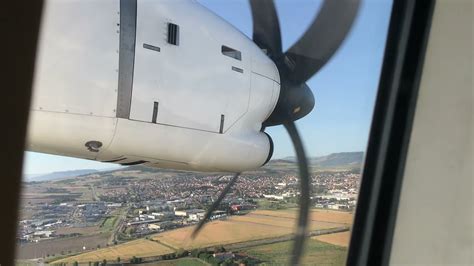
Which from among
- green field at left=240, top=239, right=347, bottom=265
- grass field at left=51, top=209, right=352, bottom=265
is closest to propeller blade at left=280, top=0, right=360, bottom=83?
grass field at left=51, top=209, right=352, bottom=265

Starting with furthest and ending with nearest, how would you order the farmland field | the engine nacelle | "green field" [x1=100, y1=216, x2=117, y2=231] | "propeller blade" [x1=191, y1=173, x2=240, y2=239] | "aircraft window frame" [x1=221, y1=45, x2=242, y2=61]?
"aircraft window frame" [x1=221, y1=45, x2=242, y2=61]
"propeller blade" [x1=191, y1=173, x2=240, y2=239]
"green field" [x1=100, y1=216, x2=117, y2=231]
the engine nacelle
the farmland field

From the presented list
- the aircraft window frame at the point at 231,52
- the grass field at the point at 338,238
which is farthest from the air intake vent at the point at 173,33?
the grass field at the point at 338,238

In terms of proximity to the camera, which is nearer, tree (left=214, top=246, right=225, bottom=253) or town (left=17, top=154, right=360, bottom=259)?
town (left=17, top=154, right=360, bottom=259)

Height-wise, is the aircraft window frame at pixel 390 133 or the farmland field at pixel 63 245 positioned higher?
the aircraft window frame at pixel 390 133

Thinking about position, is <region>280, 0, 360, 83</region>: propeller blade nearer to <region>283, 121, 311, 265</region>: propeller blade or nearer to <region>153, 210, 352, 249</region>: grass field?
<region>283, 121, 311, 265</region>: propeller blade

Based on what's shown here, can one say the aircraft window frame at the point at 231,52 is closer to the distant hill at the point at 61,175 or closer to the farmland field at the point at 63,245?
the distant hill at the point at 61,175

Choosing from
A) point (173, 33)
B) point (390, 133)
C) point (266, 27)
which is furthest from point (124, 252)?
point (266, 27)

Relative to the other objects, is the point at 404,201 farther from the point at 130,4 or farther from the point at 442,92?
the point at 130,4
